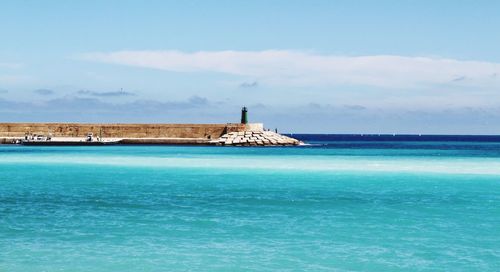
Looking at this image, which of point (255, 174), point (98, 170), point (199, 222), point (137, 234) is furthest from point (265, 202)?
point (98, 170)

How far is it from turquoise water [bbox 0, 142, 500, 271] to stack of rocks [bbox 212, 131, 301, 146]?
35179 millimetres

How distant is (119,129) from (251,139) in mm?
10757

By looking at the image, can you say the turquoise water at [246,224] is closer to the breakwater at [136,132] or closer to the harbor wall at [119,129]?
the breakwater at [136,132]

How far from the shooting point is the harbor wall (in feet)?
196

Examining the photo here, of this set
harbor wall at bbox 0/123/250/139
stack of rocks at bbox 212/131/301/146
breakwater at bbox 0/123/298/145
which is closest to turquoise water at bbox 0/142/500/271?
stack of rocks at bbox 212/131/301/146

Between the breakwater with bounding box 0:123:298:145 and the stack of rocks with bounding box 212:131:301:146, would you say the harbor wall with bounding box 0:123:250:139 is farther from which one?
the stack of rocks with bounding box 212:131:301:146

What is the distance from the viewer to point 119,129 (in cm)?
6112

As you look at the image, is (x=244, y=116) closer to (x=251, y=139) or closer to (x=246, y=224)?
(x=251, y=139)

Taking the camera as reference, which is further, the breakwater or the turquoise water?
the breakwater

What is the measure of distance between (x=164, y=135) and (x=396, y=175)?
35.6 m

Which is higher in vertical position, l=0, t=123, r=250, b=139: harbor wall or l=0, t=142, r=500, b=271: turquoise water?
l=0, t=123, r=250, b=139: harbor wall

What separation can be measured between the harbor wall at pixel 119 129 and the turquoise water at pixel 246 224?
36.1m

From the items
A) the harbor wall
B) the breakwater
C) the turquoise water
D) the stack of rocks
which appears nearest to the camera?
the turquoise water

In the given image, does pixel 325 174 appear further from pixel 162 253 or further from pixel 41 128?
pixel 41 128
